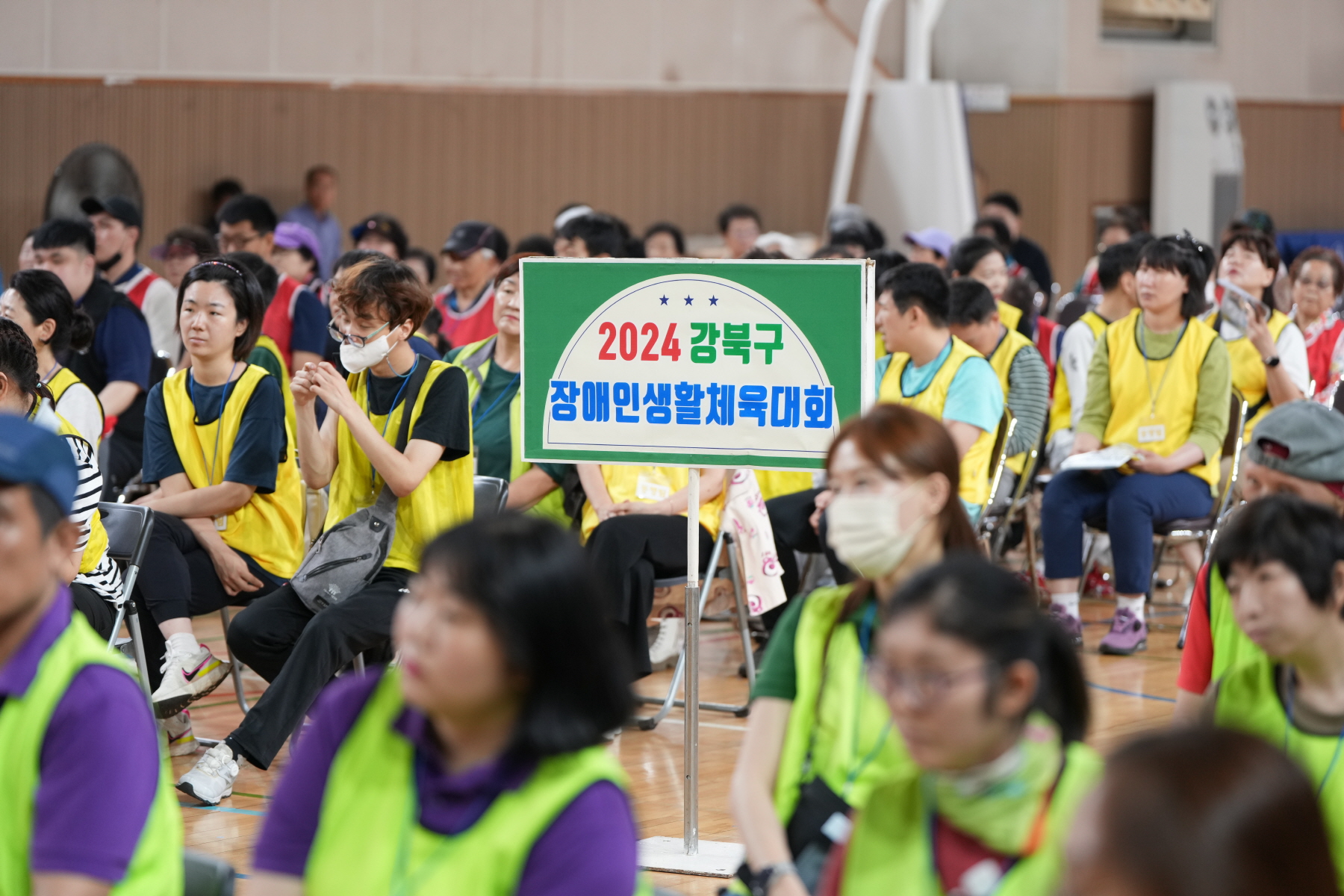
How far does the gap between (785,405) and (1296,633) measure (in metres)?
1.46

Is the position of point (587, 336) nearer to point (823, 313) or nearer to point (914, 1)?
point (823, 313)

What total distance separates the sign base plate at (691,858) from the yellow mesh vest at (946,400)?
1.85 m

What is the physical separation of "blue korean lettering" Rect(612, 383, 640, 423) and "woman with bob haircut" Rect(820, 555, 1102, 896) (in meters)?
1.86

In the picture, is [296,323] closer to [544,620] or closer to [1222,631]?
[1222,631]

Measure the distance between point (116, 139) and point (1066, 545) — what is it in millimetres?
7010

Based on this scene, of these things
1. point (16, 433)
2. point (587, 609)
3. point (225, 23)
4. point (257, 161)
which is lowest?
point (587, 609)

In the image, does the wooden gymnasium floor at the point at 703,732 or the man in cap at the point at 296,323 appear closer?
the wooden gymnasium floor at the point at 703,732

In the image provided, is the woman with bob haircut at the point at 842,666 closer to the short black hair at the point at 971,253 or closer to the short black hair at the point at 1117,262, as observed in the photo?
the short black hair at the point at 1117,262

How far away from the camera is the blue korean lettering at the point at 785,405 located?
341 cm

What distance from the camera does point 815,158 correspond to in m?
12.8

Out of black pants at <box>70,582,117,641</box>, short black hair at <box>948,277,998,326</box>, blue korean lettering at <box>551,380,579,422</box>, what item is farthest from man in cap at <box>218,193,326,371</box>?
blue korean lettering at <box>551,380,579,422</box>

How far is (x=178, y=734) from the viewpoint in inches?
177

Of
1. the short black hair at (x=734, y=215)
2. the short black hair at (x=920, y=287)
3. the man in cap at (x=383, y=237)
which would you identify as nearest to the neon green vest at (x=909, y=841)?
the short black hair at (x=920, y=287)

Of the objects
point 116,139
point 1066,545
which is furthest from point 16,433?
point 116,139
